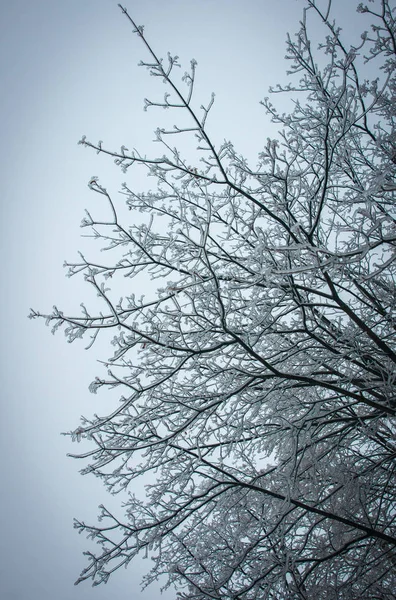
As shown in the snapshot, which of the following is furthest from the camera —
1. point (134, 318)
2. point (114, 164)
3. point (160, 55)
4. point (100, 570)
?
point (114, 164)

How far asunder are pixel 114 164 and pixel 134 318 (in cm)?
128

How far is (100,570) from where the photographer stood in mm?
2334

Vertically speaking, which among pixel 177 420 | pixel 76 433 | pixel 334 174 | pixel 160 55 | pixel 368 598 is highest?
pixel 160 55

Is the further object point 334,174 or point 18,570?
point 18,570

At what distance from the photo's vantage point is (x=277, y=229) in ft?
10.2

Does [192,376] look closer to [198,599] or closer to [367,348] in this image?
[367,348]

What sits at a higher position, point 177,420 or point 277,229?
point 277,229

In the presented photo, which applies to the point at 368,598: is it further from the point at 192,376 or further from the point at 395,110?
the point at 395,110

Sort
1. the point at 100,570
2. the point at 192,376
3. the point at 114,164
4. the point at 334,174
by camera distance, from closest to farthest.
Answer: the point at 100,570, the point at 114,164, the point at 192,376, the point at 334,174

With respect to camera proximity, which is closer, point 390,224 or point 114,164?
point 114,164

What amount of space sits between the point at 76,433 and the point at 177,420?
84cm

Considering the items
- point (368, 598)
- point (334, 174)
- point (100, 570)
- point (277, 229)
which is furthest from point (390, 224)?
point (100, 570)

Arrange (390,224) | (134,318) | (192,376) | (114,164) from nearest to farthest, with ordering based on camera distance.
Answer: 1. (134,318)
2. (114,164)
3. (192,376)
4. (390,224)

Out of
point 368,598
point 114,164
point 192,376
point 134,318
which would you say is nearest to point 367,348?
point 192,376
